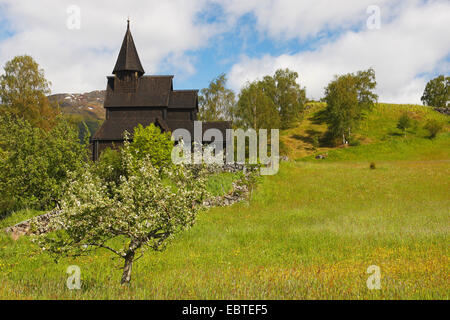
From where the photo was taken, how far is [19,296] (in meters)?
7.17

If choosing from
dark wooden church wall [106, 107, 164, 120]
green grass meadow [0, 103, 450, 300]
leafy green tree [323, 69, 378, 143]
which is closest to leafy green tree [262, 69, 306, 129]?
leafy green tree [323, 69, 378, 143]

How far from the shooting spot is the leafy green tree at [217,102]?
2382 inches

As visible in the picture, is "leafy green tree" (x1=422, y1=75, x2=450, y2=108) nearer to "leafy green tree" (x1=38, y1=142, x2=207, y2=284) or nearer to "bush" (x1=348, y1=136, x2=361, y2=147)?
"bush" (x1=348, y1=136, x2=361, y2=147)

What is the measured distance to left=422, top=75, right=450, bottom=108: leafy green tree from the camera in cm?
10438

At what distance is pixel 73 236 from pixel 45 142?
1643 cm

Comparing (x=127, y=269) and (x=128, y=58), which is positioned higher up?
(x=128, y=58)

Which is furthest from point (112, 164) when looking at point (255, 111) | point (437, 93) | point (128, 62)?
point (437, 93)

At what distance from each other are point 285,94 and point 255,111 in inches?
1446

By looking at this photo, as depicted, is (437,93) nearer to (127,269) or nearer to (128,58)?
(128,58)

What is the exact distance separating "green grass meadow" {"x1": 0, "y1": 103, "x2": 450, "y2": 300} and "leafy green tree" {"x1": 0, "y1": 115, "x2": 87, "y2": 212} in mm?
2065

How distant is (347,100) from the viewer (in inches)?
2675

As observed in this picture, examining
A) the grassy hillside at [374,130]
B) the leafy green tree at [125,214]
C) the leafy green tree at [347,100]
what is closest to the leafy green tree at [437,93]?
the grassy hillside at [374,130]

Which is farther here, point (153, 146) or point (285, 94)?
point (285, 94)
